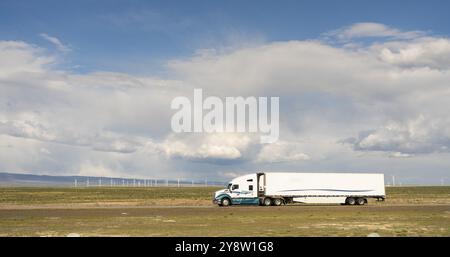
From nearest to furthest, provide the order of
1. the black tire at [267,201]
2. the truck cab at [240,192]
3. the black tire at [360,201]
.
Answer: the truck cab at [240,192] < the black tire at [267,201] < the black tire at [360,201]

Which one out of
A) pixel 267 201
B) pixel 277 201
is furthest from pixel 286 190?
pixel 267 201

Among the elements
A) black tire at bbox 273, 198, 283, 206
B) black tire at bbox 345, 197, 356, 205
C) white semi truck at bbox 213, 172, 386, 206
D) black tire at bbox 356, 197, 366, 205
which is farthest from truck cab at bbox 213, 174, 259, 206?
black tire at bbox 356, 197, 366, 205

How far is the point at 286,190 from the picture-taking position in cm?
6103

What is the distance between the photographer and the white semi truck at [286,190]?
2382 inches

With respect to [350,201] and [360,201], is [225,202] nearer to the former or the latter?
[350,201]

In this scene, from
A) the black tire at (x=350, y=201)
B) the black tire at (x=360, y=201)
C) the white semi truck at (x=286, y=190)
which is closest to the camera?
the white semi truck at (x=286, y=190)

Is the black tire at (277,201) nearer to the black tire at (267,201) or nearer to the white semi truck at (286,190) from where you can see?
the white semi truck at (286,190)

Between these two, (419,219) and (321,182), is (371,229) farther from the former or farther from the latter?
(321,182)

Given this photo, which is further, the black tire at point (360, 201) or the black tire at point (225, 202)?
the black tire at point (360, 201)

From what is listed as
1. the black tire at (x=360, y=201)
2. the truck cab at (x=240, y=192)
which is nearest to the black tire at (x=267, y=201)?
the truck cab at (x=240, y=192)
